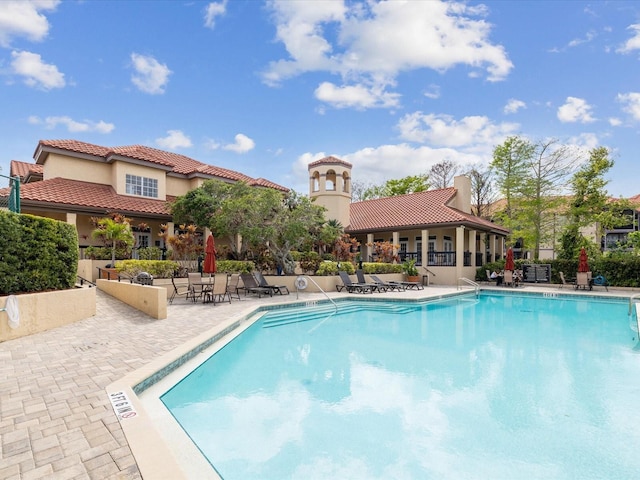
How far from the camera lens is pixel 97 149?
69.0 feet

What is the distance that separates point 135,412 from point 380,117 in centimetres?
2535

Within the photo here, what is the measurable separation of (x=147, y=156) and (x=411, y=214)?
1829 centimetres

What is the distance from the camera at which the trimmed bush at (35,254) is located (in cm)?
762

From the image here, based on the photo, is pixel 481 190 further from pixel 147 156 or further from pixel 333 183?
pixel 147 156

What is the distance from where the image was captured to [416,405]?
18.2 ft

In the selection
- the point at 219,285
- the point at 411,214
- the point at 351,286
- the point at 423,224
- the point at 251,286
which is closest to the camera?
the point at 219,285

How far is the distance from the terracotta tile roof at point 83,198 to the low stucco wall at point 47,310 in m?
9.65

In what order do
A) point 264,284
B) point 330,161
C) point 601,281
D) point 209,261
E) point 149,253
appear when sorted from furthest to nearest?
point 330,161
point 601,281
point 149,253
point 264,284
point 209,261

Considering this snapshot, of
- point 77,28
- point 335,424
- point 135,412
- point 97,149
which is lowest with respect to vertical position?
point 335,424

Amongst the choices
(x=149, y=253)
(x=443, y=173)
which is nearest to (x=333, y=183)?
(x=149, y=253)

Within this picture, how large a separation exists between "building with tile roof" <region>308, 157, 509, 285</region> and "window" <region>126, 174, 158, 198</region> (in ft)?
32.9

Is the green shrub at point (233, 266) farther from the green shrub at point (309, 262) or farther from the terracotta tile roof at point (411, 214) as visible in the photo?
the terracotta tile roof at point (411, 214)

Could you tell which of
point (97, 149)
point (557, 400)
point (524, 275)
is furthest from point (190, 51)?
point (524, 275)

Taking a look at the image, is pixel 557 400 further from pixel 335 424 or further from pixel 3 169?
pixel 3 169
